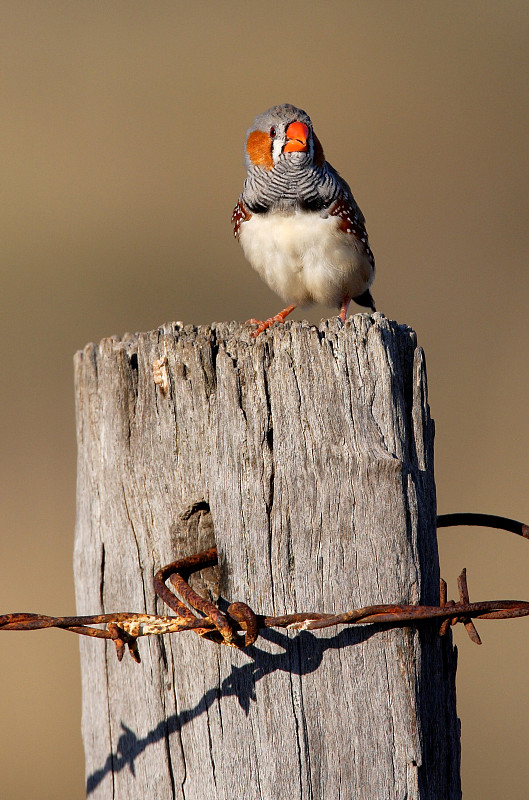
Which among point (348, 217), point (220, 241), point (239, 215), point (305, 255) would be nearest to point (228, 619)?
point (305, 255)

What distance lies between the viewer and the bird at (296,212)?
180 inches

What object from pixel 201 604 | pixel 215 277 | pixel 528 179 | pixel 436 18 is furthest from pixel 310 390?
pixel 436 18

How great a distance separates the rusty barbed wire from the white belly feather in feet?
8.93

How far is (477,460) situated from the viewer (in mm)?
7691

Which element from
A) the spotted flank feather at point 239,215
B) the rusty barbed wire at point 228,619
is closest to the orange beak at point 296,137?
the spotted flank feather at point 239,215

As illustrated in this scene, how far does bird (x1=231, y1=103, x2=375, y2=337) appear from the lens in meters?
4.57

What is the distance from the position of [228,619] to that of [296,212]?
298 cm

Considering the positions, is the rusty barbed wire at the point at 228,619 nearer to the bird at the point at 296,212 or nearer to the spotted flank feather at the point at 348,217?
the bird at the point at 296,212

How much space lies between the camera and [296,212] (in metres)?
4.67

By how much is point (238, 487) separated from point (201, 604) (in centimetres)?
31

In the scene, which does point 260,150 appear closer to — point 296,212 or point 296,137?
point 296,137

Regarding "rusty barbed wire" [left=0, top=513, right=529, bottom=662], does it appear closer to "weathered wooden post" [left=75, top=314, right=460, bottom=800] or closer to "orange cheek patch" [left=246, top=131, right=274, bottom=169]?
"weathered wooden post" [left=75, top=314, right=460, bottom=800]

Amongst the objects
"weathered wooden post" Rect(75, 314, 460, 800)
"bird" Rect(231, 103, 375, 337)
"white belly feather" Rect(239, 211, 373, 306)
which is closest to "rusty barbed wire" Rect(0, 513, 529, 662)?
"weathered wooden post" Rect(75, 314, 460, 800)

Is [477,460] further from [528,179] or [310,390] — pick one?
[310,390]
